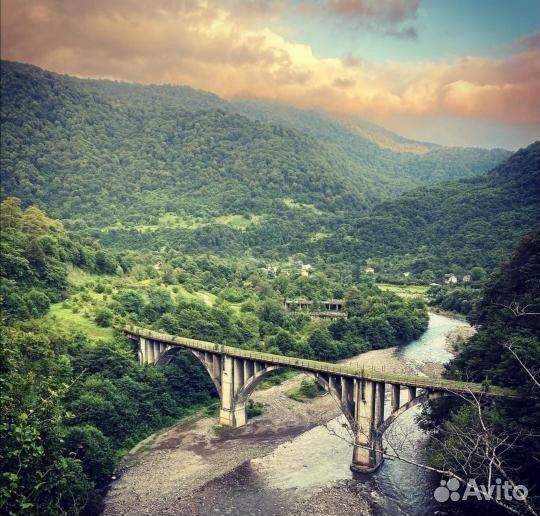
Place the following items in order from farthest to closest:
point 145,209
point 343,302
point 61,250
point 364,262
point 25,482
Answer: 1. point 145,209
2. point 364,262
3. point 343,302
4. point 61,250
5. point 25,482

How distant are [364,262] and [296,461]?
93765 millimetres

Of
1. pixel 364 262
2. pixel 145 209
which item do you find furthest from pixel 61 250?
pixel 145 209

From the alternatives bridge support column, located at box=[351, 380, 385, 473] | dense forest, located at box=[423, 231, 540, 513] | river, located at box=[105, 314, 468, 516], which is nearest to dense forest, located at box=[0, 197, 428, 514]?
river, located at box=[105, 314, 468, 516]

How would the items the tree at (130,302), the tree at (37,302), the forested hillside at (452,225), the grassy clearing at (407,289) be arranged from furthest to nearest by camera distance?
the forested hillside at (452,225), the grassy clearing at (407,289), the tree at (130,302), the tree at (37,302)

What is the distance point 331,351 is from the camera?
71750mm

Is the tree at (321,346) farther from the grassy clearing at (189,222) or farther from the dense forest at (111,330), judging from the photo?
the grassy clearing at (189,222)

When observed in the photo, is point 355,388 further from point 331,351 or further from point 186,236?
point 186,236

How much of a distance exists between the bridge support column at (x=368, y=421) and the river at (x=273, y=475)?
0.90 meters

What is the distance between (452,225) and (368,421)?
10624cm

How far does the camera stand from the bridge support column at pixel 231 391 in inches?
2099

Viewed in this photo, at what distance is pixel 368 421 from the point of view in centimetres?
4191

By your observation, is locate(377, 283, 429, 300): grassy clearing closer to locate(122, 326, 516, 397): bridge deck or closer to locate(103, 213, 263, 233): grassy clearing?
locate(122, 326, 516, 397): bridge deck

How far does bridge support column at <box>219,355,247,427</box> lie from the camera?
175 ft

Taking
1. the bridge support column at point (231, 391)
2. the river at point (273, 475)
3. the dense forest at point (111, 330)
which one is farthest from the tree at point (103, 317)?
the bridge support column at point (231, 391)
